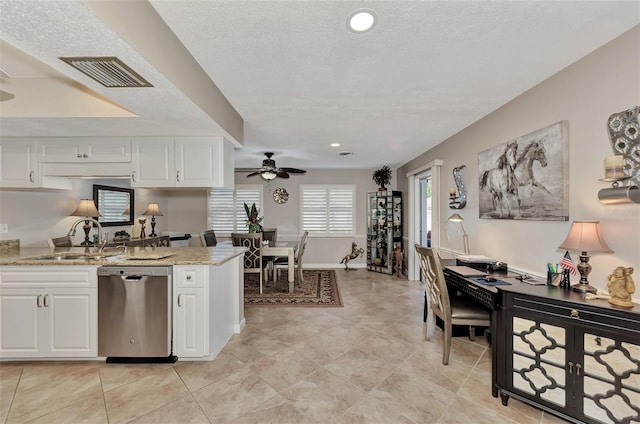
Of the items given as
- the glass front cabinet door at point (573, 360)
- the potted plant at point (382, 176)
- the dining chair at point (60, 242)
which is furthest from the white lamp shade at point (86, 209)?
the potted plant at point (382, 176)

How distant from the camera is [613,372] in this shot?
1511 mm

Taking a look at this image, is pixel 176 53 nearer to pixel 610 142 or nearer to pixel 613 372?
pixel 610 142

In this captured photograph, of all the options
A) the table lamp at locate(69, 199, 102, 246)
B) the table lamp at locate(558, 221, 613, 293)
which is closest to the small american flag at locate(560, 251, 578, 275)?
the table lamp at locate(558, 221, 613, 293)

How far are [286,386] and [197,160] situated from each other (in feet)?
7.89

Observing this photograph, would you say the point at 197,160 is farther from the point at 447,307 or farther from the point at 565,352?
the point at 565,352

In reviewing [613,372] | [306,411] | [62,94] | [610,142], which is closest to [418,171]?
[610,142]

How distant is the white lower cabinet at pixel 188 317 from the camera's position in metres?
2.51

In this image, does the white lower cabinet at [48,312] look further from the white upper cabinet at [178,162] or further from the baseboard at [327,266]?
the baseboard at [327,266]

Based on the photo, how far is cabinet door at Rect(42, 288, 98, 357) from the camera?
2.45m

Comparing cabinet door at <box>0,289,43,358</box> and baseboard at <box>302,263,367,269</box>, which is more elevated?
cabinet door at <box>0,289,43,358</box>

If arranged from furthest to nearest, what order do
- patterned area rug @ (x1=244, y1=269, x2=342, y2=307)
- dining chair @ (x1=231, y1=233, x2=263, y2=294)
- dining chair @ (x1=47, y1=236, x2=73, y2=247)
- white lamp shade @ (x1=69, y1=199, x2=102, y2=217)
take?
dining chair @ (x1=231, y1=233, x2=263, y2=294)
patterned area rug @ (x1=244, y1=269, x2=342, y2=307)
white lamp shade @ (x1=69, y1=199, x2=102, y2=217)
dining chair @ (x1=47, y1=236, x2=73, y2=247)

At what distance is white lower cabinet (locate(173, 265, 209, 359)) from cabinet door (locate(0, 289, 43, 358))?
116 centimetres

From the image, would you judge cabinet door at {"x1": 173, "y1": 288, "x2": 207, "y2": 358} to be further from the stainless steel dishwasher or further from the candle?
the candle

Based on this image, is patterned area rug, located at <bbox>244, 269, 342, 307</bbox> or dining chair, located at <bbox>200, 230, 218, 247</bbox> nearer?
patterned area rug, located at <bbox>244, 269, 342, 307</bbox>
